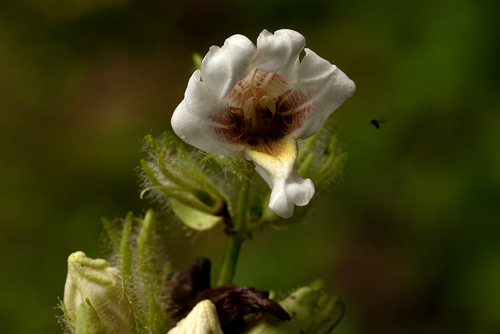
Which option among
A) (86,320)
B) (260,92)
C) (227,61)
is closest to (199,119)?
(227,61)

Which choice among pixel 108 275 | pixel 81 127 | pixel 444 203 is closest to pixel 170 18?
pixel 81 127

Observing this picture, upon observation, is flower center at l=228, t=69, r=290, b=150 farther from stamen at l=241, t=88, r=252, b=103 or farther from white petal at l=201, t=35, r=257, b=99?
white petal at l=201, t=35, r=257, b=99

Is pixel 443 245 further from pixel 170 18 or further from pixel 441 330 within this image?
pixel 170 18

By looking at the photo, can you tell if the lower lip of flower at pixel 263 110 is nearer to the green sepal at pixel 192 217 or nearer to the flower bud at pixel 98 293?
the green sepal at pixel 192 217

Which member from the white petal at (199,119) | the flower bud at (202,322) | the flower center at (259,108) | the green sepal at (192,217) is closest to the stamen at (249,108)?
the flower center at (259,108)

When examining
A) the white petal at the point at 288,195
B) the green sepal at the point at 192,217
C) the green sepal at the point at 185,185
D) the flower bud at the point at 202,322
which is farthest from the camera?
the green sepal at the point at 192,217
